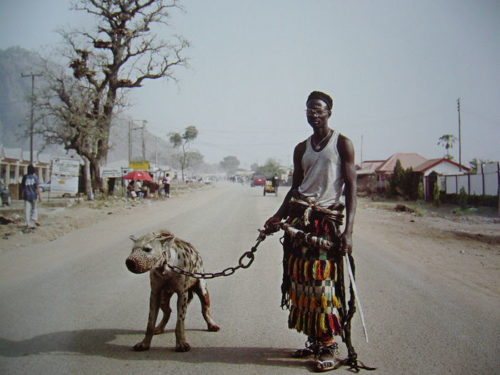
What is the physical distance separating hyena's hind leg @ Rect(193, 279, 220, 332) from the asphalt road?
0.26 ft

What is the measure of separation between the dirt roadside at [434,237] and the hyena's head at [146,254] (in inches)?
196

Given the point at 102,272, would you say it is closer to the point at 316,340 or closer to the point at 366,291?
the point at 366,291

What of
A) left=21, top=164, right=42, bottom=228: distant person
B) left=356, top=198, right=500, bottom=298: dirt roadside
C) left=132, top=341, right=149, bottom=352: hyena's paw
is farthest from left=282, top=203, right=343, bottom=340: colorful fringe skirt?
left=21, top=164, right=42, bottom=228: distant person

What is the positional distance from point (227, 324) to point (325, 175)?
2.18m

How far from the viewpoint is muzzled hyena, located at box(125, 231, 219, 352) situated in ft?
12.5

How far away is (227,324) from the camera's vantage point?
4.95 meters

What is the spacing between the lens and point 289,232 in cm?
388

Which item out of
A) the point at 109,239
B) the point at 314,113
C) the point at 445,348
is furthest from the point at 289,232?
the point at 109,239

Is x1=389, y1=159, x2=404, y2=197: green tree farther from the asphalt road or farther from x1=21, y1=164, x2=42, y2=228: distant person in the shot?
x1=21, y1=164, x2=42, y2=228: distant person

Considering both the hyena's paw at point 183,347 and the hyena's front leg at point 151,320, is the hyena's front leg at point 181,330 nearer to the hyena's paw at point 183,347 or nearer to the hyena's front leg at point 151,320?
the hyena's paw at point 183,347

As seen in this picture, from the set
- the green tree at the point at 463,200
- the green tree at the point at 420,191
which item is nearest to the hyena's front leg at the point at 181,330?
the green tree at the point at 463,200

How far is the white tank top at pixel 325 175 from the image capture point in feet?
12.6

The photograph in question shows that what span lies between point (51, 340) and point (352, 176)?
341 centimetres

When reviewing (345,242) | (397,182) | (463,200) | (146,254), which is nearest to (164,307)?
(146,254)
